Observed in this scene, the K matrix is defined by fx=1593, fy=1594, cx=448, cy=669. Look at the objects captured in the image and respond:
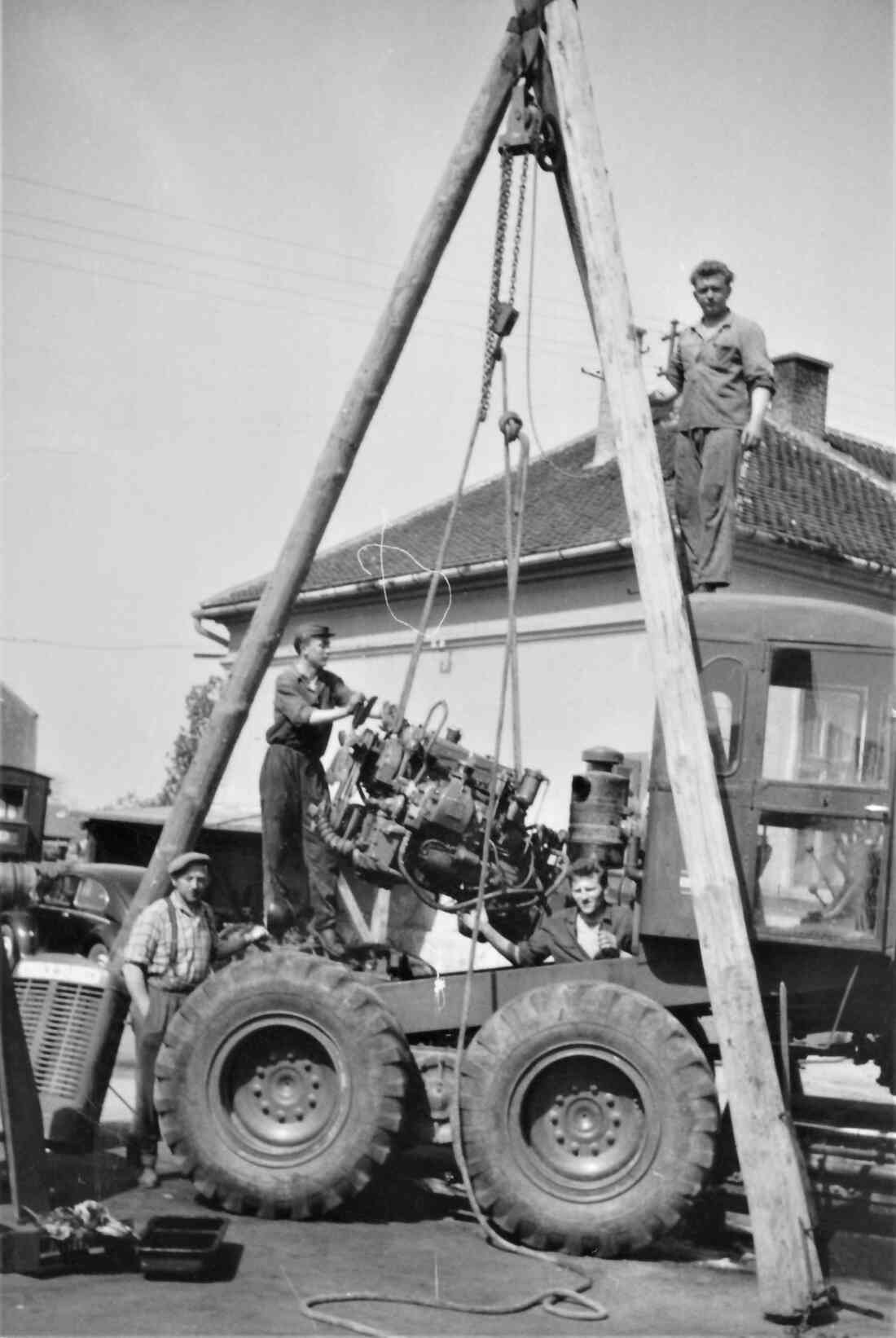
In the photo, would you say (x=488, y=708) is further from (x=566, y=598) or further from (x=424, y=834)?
(x=424, y=834)

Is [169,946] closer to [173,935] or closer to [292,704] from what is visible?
[173,935]

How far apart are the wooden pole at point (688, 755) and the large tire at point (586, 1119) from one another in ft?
1.47

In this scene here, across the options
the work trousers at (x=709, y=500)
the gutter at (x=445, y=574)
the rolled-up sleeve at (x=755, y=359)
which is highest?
the gutter at (x=445, y=574)

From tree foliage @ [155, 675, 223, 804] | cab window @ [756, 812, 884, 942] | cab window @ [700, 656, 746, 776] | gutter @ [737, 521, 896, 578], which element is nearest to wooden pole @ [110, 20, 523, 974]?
cab window @ [700, 656, 746, 776]

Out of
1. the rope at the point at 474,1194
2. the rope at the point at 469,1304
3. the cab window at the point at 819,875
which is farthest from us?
the cab window at the point at 819,875

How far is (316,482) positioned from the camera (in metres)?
9.31

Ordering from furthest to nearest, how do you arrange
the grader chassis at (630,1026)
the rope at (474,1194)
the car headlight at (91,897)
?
the car headlight at (91,897) → the grader chassis at (630,1026) → the rope at (474,1194)

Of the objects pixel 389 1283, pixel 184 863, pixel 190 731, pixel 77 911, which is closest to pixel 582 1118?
pixel 389 1283

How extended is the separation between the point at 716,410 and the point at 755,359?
330 mm

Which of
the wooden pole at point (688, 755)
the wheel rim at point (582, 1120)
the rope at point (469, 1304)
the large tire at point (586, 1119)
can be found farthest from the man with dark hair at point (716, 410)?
the rope at point (469, 1304)

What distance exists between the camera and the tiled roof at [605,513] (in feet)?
63.3

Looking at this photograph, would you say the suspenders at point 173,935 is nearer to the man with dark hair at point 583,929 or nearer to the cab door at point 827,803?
the man with dark hair at point 583,929

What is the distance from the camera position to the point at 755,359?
27.1ft

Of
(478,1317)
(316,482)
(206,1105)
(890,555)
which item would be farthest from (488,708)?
(478,1317)
